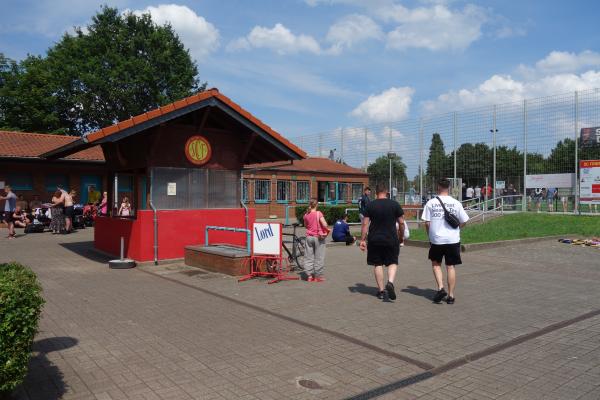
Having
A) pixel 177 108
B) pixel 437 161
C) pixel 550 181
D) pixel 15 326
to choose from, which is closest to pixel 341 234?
pixel 177 108

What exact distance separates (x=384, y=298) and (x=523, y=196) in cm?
1875

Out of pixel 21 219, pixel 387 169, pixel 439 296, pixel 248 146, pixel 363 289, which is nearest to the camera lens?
pixel 439 296

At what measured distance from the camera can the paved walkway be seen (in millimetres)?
4168

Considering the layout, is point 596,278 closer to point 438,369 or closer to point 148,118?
point 438,369

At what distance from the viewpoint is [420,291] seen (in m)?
8.27

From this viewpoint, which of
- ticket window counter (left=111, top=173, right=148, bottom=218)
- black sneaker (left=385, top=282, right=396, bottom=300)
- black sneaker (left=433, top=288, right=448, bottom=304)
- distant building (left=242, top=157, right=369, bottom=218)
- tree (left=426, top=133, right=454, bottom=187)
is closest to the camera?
black sneaker (left=433, top=288, right=448, bottom=304)

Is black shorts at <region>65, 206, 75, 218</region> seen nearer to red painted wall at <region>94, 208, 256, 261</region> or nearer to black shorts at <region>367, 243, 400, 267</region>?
red painted wall at <region>94, 208, 256, 261</region>

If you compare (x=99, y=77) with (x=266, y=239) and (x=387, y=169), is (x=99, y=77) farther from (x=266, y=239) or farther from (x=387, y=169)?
(x=266, y=239)

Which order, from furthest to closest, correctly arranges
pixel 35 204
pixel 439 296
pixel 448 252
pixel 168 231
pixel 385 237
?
1. pixel 35 204
2. pixel 168 231
3. pixel 385 237
4. pixel 448 252
5. pixel 439 296

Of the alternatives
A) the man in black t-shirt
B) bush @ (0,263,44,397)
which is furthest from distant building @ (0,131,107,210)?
bush @ (0,263,44,397)

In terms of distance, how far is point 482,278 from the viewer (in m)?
9.50

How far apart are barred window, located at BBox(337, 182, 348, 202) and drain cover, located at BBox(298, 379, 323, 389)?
2968 centimetres

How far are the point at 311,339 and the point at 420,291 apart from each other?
11.0ft

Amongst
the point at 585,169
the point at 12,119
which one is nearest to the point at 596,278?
the point at 585,169
